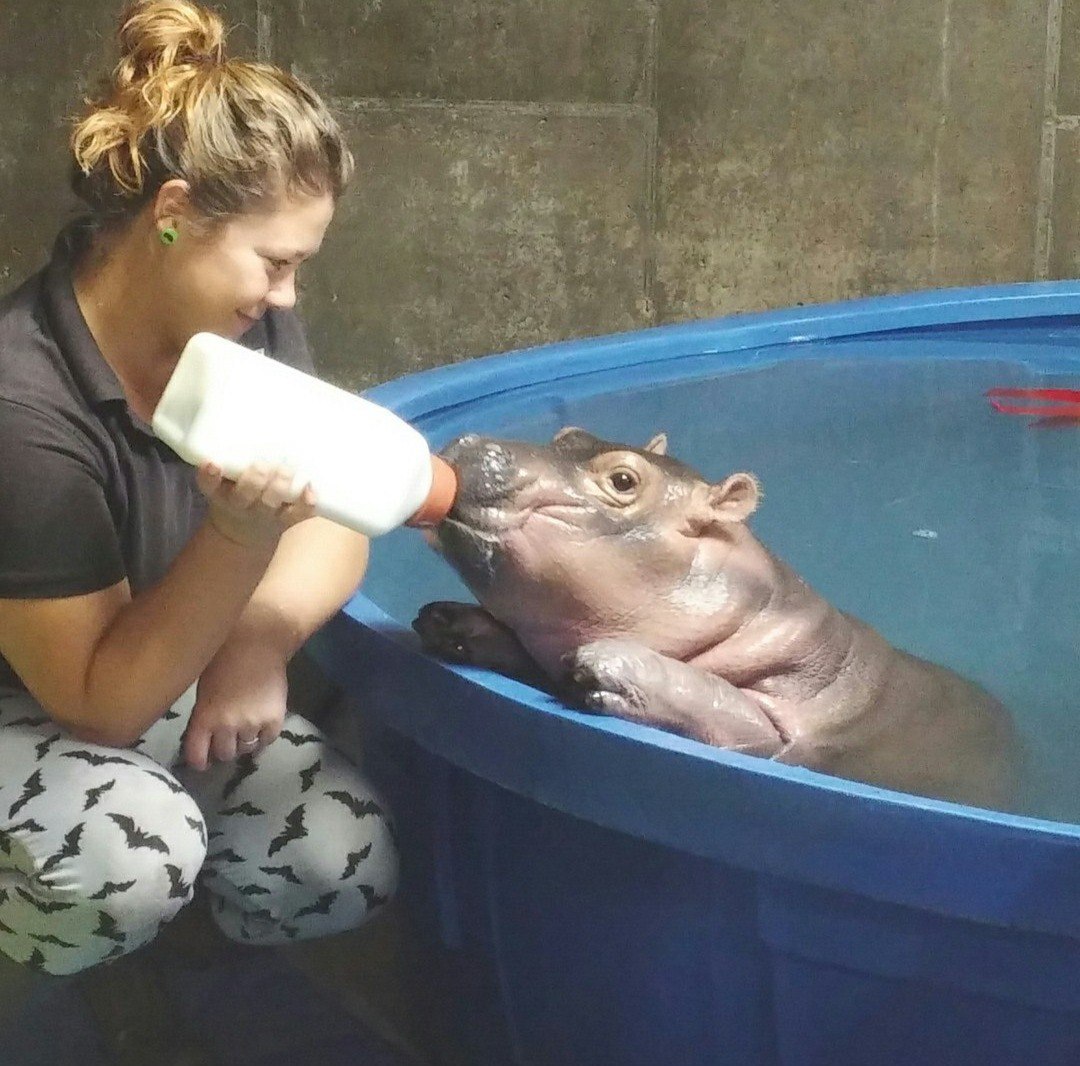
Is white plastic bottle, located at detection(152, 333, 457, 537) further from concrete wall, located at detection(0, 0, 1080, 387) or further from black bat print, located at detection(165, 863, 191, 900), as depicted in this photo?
concrete wall, located at detection(0, 0, 1080, 387)

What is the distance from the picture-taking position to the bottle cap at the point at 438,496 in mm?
1146

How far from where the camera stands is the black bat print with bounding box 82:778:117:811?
1169 millimetres

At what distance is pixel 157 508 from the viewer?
4.22 feet

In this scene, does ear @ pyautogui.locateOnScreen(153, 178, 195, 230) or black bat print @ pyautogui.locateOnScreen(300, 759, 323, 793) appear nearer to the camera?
ear @ pyautogui.locateOnScreen(153, 178, 195, 230)

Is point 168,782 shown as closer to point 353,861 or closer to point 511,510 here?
point 353,861

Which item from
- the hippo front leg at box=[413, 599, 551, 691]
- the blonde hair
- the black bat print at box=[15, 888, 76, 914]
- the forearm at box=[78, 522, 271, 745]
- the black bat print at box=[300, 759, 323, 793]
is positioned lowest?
the black bat print at box=[15, 888, 76, 914]

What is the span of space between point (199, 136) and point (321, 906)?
0.65 metres

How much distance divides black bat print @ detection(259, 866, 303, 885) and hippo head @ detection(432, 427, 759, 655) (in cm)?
28

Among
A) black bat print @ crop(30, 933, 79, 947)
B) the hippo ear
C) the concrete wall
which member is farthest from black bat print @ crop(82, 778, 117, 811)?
the concrete wall

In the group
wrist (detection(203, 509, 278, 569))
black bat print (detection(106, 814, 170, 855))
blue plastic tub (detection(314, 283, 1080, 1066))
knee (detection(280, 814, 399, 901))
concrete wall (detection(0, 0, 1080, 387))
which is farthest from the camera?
concrete wall (detection(0, 0, 1080, 387))

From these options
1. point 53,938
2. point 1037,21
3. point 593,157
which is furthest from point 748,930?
point 1037,21

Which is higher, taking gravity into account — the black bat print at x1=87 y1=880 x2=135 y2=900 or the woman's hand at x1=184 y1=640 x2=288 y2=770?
the woman's hand at x1=184 y1=640 x2=288 y2=770

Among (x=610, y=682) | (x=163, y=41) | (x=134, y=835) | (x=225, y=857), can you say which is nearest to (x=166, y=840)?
(x=134, y=835)

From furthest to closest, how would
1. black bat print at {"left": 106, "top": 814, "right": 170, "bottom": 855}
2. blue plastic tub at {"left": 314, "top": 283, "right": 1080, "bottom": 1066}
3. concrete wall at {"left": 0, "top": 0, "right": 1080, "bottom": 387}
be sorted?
1. concrete wall at {"left": 0, "top": 0, "right": 1080, "bottom": 387}
2. black bat print at {"left": 106, "top": 814, "right": 170, "bottom": 855}
3. blue plastic tub at {"left": 314, "top": 283, "right": 1080, "bottom": 1066}
